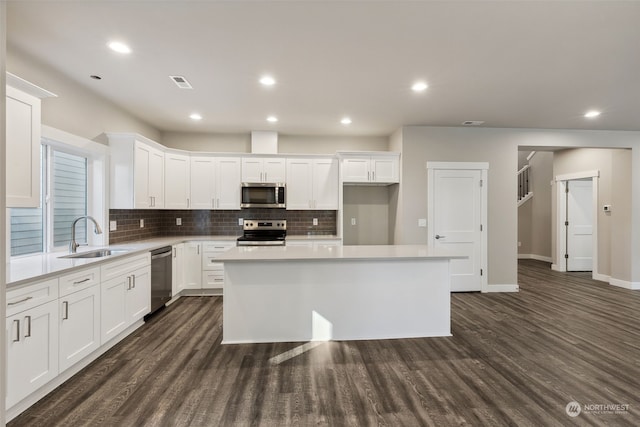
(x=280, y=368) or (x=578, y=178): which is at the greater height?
(x=578, y=178)

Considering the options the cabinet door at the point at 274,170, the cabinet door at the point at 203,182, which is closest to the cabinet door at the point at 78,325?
the cabinet door at the point at 203,182

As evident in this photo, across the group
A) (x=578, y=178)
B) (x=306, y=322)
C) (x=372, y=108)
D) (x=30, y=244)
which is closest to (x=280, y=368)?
(x=306, y=322)

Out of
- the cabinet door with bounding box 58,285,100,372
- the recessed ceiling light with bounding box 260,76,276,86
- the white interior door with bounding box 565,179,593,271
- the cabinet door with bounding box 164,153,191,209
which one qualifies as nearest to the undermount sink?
the cabinet door with bounding box 58,285,100,372

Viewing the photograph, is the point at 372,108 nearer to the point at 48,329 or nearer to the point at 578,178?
the point at 48,329

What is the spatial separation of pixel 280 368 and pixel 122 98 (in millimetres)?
3770

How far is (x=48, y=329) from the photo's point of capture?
7.18 ft

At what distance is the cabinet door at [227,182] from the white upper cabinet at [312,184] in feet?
2.93

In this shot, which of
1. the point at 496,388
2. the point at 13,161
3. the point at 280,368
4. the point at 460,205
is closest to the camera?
the point at 13,161

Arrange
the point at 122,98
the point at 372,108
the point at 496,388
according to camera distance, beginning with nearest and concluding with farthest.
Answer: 1. the point at 496,388
2. the point at 122,98
3. the point at 372,108

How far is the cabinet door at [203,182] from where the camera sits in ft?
16.7

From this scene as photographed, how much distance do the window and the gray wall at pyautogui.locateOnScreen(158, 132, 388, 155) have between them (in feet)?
6.22

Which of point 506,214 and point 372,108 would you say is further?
point 506,214

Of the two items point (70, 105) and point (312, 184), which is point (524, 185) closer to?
point (312, 184)

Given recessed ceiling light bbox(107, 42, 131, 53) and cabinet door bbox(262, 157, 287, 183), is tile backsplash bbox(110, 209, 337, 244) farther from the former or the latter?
recessed ceiling light bbox(107, 42, 131, 53)
